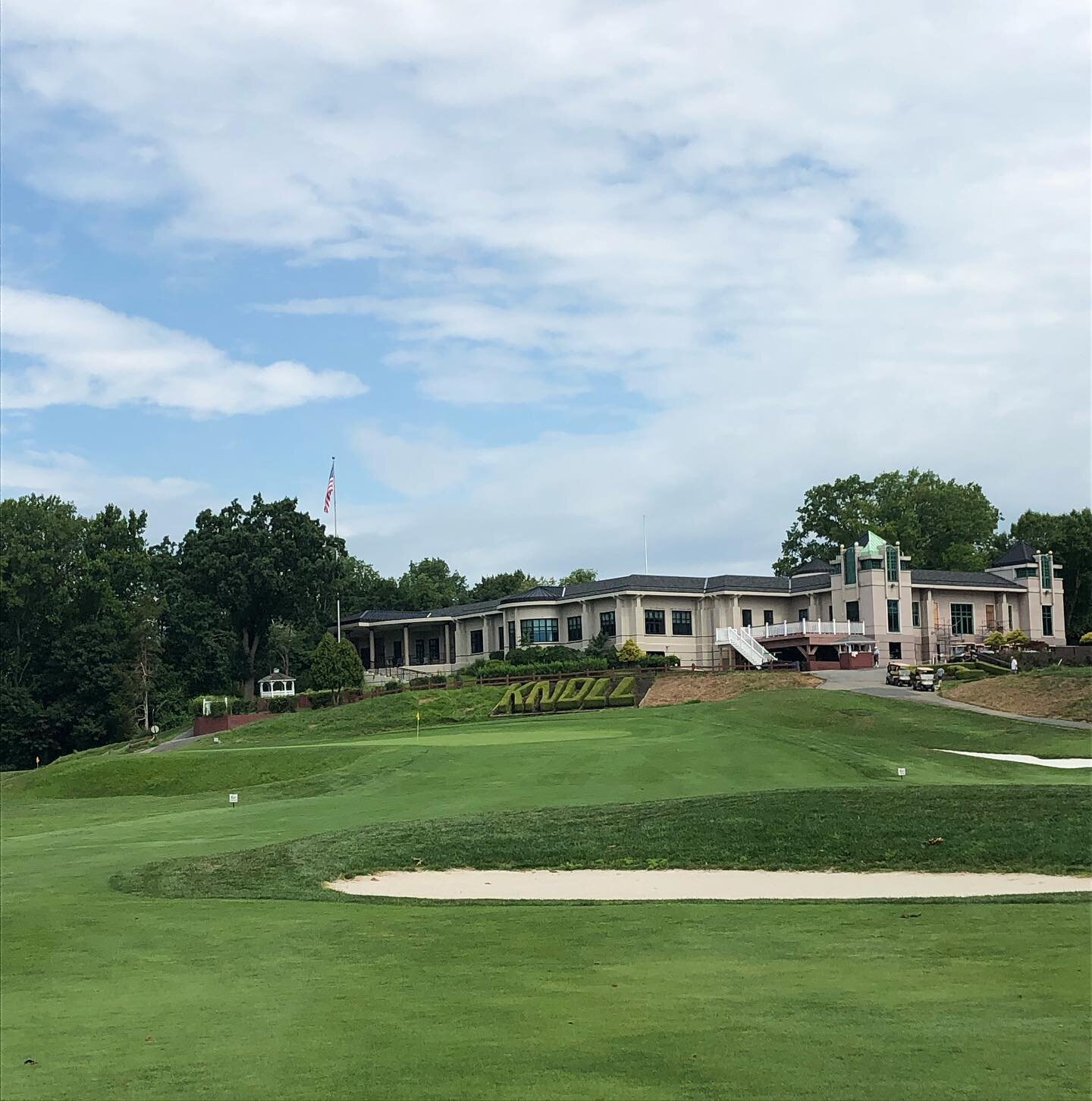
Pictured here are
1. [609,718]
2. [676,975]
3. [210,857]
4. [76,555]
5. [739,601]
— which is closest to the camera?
[676,975]

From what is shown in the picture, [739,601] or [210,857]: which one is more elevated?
[739,601]

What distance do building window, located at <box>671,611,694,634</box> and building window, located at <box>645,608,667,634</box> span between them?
26.4 inches

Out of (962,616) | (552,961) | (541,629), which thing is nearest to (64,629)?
(541,629)

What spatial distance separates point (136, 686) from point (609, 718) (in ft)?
130

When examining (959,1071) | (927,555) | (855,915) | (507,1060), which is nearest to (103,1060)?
(507,1060)

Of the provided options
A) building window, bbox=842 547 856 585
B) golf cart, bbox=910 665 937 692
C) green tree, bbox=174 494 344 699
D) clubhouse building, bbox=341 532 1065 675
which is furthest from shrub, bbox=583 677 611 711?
green tree, bbox=174 494 344 699

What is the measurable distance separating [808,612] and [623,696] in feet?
72.1

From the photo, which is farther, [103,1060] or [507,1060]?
[103,1060]

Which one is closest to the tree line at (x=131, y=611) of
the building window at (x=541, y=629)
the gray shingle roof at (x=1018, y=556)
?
the building window at (x=541, y=629)

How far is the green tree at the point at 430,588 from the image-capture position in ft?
346

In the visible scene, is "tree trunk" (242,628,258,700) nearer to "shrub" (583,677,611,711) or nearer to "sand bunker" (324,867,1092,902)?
"shrub" (583,677,611,711)

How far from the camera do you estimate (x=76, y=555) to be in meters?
79.1

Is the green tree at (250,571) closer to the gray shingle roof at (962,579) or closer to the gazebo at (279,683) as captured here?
the gazebo at (279,683)

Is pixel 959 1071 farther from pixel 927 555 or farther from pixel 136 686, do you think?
pixel 927 555
